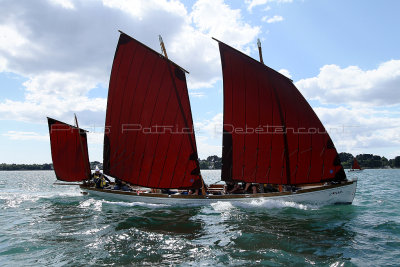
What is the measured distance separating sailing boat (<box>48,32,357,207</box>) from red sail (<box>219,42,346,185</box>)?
67mm

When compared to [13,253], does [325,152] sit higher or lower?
higher

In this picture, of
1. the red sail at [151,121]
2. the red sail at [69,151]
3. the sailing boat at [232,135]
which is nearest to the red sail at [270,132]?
the sailing boat at [232,135]

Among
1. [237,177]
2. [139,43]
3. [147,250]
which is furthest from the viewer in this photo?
[139,43]

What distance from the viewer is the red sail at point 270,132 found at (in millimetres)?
20578

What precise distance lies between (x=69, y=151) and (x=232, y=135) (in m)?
19.1

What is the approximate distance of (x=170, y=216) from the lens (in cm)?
1784

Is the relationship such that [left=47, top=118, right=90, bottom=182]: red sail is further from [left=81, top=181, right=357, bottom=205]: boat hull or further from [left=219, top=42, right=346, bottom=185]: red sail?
[left=219, top=42, right=346, bottom=185]: red sail

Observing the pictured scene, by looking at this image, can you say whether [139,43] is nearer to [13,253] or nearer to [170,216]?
[170,216]

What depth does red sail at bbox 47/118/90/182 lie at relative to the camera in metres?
31.3

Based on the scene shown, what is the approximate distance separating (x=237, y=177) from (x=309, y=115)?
21.8ft

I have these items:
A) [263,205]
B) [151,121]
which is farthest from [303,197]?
[151,121]

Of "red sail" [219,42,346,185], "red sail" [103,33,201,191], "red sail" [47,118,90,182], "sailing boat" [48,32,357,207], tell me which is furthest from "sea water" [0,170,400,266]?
"red sail" [47,118,90,182]

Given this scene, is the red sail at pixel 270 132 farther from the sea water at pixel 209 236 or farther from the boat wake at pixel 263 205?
the sea water at pixel 209 236

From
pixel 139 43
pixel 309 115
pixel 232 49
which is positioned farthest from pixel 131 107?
pixel 309 115
